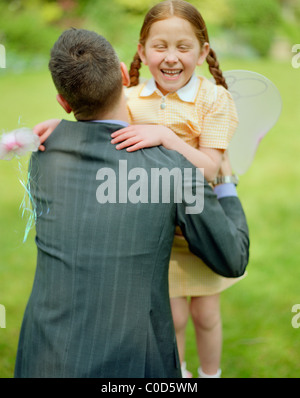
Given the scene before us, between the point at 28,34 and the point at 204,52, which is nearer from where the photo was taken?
the point at 204,52

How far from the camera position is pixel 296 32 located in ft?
47.7

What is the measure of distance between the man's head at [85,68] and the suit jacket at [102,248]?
11 centimetres

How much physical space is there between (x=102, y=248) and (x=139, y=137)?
41 centimetres

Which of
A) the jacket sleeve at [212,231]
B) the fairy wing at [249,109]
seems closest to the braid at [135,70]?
the fairy wing at [249,109]

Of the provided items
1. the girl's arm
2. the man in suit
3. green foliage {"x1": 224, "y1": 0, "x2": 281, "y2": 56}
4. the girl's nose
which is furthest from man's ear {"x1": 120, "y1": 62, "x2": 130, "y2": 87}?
green foliage {"x1": 224, "y1": 0, "x2": 281, "y2": 56}

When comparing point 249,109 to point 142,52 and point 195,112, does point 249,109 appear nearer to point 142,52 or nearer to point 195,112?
point 195,112

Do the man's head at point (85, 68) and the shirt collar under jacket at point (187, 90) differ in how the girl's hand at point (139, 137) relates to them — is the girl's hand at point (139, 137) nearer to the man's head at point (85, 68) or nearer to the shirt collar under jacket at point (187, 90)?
the man's head at point (85, 68)

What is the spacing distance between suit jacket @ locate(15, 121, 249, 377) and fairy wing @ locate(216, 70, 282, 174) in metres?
0.79

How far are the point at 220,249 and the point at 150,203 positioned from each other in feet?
1.14

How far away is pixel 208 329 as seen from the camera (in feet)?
8.36

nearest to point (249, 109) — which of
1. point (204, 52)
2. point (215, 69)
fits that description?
point (215, 69)

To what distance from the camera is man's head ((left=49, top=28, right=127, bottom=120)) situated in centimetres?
176

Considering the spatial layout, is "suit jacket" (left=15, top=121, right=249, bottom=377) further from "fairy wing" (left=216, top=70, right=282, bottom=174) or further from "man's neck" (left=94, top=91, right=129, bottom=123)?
"fairy wing" (left=216, top=70, right=282, bottom=174)
